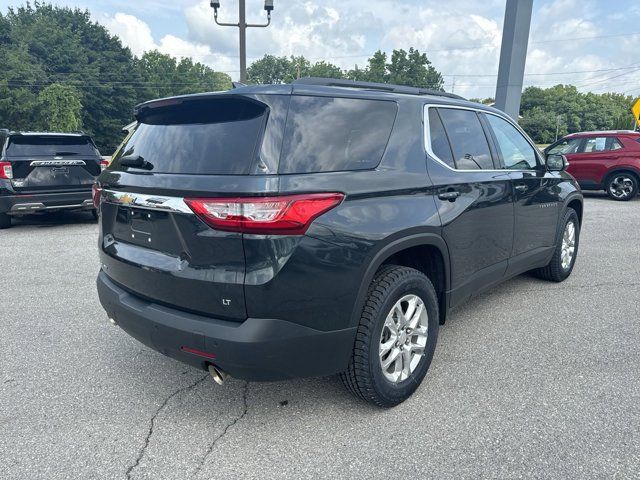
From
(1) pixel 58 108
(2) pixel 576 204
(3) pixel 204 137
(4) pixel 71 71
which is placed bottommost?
(2) pixel 576 204

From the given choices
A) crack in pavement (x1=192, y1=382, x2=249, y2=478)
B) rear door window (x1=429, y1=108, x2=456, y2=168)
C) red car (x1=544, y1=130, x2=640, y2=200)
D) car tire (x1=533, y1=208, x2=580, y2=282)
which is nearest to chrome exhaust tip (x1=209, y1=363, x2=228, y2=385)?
crack in pavement (x1=192, y1=382, x2=249, y2=478)

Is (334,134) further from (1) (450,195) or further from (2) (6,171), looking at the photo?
(2) (6,171)

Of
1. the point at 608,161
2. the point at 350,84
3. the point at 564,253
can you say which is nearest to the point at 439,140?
the point at 350,84

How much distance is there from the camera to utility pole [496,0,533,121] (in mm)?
13961

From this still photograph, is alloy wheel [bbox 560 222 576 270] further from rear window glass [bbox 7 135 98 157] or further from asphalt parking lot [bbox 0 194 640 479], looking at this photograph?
rear window glass [bbox 7 135 98 157]

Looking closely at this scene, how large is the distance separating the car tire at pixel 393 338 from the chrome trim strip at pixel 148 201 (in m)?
1.10

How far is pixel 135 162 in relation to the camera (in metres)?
2.84

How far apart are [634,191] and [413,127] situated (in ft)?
38.4

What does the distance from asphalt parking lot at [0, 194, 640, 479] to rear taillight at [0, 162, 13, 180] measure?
4.31 m

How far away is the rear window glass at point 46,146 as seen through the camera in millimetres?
7918

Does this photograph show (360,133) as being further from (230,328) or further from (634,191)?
(634,191)

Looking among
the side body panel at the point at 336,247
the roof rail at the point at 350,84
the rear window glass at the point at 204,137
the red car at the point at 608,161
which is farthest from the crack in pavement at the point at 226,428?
the red car at the point at 608,161

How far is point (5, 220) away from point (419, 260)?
803 centimetres

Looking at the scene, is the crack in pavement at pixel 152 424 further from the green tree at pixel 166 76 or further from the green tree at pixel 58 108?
the green tree at pixel 166 76
